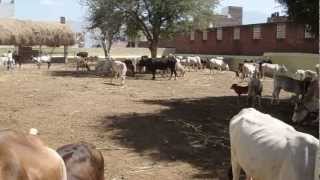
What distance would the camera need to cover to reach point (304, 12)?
50.1 feet

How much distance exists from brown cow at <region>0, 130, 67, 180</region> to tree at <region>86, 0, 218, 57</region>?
32.3 m

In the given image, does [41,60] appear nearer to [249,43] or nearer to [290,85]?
[249,43]

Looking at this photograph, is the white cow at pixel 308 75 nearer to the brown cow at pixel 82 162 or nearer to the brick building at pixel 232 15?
the brown cow at pixel 82 162

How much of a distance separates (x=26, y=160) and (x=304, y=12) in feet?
41.4

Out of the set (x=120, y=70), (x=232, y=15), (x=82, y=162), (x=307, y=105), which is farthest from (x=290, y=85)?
(x=232, y=15)

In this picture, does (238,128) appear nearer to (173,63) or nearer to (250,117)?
(250,117)

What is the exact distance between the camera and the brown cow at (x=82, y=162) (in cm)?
578

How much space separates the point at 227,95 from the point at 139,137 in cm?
1029

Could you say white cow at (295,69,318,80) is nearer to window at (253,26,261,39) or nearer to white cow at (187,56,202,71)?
white cow at (187,56,202,71)

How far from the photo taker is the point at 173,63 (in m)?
31.9

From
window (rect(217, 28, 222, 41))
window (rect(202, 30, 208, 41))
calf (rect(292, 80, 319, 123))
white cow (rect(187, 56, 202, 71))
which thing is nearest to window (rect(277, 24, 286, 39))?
white cow (rect(187, 56, 202, 71))

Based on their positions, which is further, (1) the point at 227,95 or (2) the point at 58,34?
(2) the point at 58,34

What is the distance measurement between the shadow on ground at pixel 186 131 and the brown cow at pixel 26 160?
5.15 meters

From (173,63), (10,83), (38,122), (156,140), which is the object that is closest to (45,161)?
(156,140)
